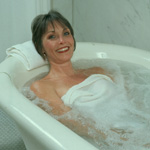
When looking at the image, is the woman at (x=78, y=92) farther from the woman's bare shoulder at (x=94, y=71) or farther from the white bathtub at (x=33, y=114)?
the white bathtub at (x=33, y=114)

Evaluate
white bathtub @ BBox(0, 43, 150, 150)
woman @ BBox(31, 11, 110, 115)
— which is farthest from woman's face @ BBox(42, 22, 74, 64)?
white bathtub @ BBox(0, 43, 150, 150)

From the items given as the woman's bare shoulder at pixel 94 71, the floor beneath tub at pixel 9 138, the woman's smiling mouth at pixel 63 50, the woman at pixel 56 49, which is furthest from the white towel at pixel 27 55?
the floor beneath tub at pixel 9 138

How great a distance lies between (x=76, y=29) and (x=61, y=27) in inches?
45.6

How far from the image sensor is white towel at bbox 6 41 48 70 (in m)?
1.47

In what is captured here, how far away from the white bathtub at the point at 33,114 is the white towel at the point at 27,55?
0.03m

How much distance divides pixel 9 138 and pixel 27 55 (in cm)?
50

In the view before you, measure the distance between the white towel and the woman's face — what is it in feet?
0.26

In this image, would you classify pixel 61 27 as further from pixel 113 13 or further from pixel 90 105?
pixel 113 13

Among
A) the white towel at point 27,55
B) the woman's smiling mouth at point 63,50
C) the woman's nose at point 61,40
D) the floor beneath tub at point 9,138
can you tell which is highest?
the woman's nose at point 61,40

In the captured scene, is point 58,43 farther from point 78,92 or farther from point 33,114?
point 33,114

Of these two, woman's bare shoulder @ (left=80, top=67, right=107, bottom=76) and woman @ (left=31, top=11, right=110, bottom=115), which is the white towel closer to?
woman @ (left=31, top=11, right=110, bottom=115)

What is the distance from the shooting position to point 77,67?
5.61 ft

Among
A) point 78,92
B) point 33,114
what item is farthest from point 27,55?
point 33,114

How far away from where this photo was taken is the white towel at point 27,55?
1468mm
